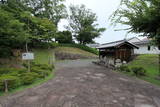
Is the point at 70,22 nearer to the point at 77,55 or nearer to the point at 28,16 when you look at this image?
the point at 77,55

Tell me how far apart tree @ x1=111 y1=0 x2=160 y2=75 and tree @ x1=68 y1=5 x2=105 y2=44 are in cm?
2246

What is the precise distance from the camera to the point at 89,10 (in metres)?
30.9

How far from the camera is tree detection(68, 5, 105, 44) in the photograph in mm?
29500

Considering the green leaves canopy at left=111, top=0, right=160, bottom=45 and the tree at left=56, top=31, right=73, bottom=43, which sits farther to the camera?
the tree at left=56, top=31, right=73, bottom=43

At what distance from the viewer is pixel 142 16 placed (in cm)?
594

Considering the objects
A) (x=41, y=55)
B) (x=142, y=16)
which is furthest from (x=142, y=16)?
(x=41, y=55)

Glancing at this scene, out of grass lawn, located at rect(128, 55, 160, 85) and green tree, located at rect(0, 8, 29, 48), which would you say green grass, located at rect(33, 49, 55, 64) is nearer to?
green tree, located at rect(0, 8, 29, 48)

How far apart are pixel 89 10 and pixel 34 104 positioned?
99.2 ft

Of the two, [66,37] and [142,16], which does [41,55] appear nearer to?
[66,37]

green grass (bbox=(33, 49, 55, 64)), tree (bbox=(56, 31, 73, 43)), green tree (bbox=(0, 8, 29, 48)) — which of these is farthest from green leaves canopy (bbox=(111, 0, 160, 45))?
tree (bbox=(56, 31, 73, 43))

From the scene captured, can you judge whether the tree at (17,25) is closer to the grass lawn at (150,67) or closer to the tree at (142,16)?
the tree at (142,16)

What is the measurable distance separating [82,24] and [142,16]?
25.1m

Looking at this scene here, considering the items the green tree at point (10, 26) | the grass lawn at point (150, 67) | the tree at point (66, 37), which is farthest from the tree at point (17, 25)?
the tree at point (66, 37)

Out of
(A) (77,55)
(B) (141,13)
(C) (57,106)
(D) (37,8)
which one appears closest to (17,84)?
(C) (57,106)
